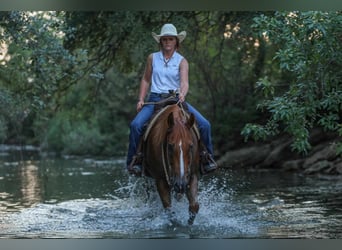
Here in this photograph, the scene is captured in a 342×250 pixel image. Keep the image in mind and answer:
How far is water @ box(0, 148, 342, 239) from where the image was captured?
6637 millimetres

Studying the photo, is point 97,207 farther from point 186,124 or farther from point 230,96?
point 230,96

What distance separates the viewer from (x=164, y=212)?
665 centimetres

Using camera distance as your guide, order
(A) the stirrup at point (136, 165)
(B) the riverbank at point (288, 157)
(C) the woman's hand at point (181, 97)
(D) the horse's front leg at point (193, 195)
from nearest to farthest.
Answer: (D) the horse's front leg at point (193, 195) < (C) the woman's hand at point (181, 97) < (A) the stirrup at point (136, 165) < (B) the riverbank at point (288, 157)

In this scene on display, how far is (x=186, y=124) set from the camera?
241 inches

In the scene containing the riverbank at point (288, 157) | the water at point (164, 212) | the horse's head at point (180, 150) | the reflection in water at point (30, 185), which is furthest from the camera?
the riverbank at point (288, 157)

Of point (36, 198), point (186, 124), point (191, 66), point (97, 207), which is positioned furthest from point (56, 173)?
point (186, 124)

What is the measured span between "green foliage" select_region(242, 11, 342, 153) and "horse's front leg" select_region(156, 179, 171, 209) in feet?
4.37

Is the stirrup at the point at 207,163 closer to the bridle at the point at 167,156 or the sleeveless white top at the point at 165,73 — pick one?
the bridle at the point at 167,156

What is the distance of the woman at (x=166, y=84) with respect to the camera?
21.8 ft

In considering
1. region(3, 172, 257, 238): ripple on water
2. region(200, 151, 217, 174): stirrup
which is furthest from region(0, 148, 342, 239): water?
region(200, 151, 217, 174): stirrup

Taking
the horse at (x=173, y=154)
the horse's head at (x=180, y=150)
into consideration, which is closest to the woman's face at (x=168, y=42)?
the horse at (x=173, y=154)

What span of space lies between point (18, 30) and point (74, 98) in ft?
33.3

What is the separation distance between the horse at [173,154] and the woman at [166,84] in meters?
0.12

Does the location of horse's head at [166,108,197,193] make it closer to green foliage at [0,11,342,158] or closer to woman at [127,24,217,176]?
woman at [127,24,217,176]
